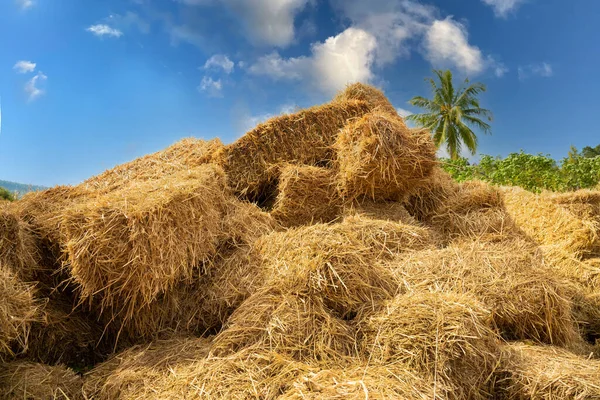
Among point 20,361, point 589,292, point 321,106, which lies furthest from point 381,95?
point 20,361

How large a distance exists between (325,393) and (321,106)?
3.91m

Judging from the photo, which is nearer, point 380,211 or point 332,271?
point 332,271

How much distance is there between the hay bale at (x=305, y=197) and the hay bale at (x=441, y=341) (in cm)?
205

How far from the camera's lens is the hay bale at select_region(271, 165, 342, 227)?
4844mm

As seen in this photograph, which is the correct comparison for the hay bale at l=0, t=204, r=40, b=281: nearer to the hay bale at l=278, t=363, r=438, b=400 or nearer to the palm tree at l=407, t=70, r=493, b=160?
the hay bale at l=278, t=363, r=438, b=400

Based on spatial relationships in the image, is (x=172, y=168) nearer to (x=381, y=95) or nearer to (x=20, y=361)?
(x=20, y=361)

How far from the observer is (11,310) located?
2939 mm

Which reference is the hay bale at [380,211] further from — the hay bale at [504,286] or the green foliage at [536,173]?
the green foliage at [536,173]

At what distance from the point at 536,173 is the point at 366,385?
12.9 metres

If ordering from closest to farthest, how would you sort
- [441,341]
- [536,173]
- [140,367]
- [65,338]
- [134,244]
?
[441,341] → [140,367] → [134,244] → [65,338] → [536,173]

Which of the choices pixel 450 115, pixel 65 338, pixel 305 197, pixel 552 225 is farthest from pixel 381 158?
pixel 450 115

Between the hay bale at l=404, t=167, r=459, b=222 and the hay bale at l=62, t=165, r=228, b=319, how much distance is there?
2828 millimetres

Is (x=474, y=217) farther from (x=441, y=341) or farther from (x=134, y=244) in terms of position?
(x=134, y=244)

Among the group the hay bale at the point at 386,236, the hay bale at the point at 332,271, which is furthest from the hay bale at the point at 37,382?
the hay bale at the point at 386,236
